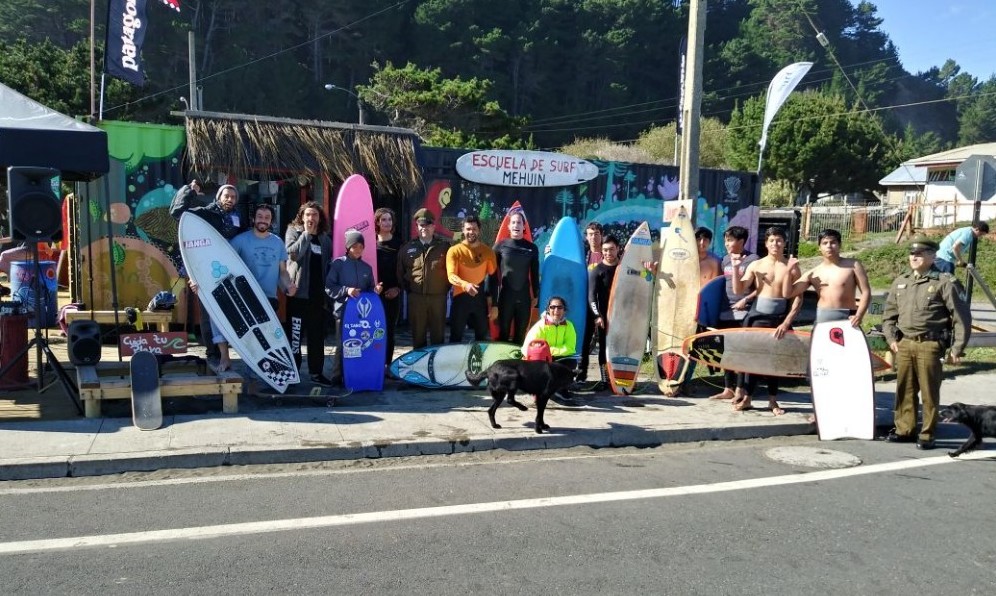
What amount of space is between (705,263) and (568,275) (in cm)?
152

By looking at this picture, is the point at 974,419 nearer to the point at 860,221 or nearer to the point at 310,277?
the point at 310,277

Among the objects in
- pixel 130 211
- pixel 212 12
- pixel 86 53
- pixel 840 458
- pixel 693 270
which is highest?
pixel 212 12

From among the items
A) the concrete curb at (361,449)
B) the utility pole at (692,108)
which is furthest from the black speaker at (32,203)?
the utility pole at (692,108)

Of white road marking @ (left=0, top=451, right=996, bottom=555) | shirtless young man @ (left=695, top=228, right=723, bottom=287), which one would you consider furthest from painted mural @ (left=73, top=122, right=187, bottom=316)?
shirtless young man @ (left=695, top=228, right=723, bottom=287)

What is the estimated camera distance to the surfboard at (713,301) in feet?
26.6

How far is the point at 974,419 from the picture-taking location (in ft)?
20.1

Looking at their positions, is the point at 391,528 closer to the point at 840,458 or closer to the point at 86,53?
the point at 840,458

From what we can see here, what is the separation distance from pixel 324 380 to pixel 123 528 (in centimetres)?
362

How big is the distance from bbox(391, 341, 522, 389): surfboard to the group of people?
0.58ft

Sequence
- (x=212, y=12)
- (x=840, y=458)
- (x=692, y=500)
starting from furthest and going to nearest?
(x=212, y=12) < (x=840, y=458) < (x=692, y=500)

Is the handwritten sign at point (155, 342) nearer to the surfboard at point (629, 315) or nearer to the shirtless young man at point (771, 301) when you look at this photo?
the surfboard at point (629, 315)

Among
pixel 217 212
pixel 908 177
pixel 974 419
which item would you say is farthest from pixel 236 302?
pixel 908 177

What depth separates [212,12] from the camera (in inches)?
2259

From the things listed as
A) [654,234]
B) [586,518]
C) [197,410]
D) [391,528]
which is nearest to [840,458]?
[586,518]
